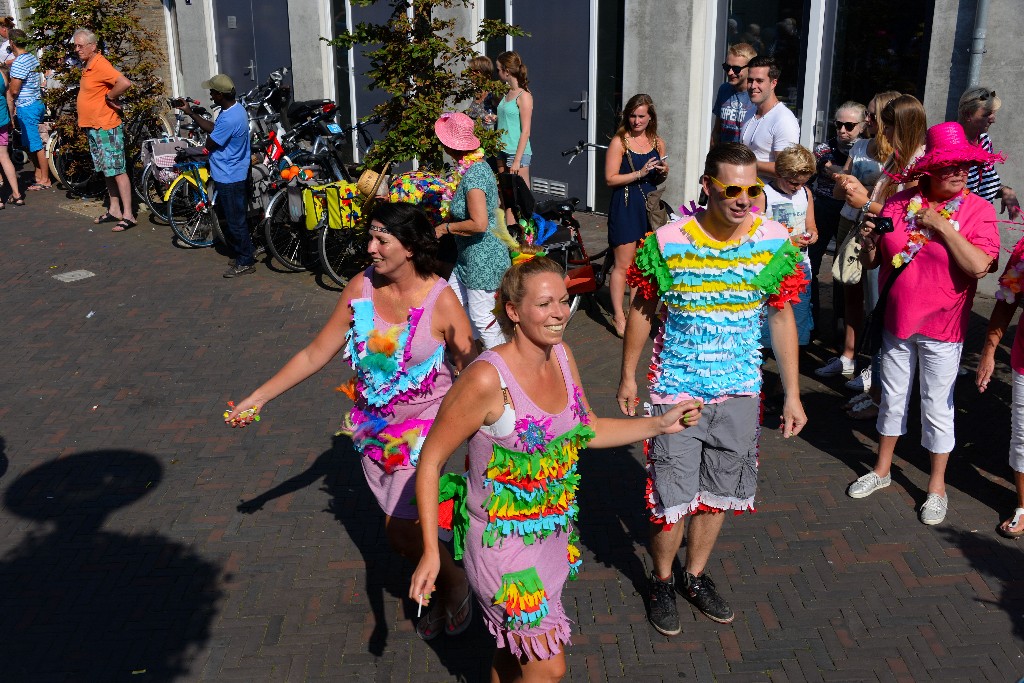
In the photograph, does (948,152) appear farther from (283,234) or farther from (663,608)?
(283,234)

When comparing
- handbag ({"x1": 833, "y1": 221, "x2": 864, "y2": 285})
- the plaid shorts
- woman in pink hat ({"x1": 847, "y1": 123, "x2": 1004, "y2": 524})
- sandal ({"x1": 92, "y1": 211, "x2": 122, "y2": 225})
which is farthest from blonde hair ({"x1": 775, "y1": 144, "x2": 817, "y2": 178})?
sandal ({"x1": 92, "y1": 211, "x2": 122, "y2": 225})

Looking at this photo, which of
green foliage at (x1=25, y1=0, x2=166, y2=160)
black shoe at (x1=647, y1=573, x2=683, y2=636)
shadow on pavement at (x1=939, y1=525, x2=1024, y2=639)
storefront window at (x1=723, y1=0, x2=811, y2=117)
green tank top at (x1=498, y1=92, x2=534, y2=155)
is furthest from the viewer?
green foliage at (x1=25, y1=0, x2=166, y2=160)

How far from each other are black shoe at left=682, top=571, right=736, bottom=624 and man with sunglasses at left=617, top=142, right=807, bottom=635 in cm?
16

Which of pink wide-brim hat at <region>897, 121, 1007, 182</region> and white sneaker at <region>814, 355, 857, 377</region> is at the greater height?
pink wide-brim hat at <region>897, 121, 1007, 182</region>

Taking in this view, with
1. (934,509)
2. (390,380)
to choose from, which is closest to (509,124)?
(934,509)

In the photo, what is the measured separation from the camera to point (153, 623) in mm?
4395

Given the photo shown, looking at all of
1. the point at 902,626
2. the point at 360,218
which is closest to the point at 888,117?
the point at 902,626

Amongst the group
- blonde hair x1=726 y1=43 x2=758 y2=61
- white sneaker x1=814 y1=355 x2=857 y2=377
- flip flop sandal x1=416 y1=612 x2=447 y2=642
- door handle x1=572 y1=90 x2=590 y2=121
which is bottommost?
flip flop sandal x1=416 y1=612 x2=447 y2=642

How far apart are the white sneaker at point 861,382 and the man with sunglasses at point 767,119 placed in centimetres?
161

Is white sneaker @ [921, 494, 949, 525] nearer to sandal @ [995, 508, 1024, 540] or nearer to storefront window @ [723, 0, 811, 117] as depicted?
sandal @ [995, 508, 1024, 540]

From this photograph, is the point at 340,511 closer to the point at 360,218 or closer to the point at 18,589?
the point at 18,589

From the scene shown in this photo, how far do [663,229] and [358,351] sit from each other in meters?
1.34

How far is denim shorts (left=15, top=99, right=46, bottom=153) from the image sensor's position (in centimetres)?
1340

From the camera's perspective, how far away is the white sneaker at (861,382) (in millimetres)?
6438
